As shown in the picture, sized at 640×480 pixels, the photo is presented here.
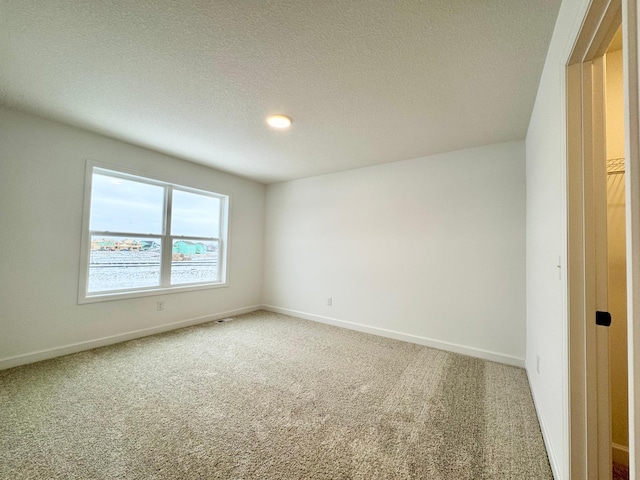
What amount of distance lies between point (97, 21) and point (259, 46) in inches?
35.2

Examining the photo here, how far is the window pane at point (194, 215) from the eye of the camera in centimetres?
378

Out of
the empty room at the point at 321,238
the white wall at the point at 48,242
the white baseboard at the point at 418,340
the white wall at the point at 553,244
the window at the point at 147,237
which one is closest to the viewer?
the white wall at the point at 553,244

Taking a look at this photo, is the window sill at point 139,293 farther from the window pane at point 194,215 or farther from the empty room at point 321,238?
the window pane at point 194,215

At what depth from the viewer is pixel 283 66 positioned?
178 centimetres

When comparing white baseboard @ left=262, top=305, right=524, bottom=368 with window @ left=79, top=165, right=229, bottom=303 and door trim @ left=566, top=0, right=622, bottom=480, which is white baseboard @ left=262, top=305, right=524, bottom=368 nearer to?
window @ left=79, top=165, right=229, bottom=303

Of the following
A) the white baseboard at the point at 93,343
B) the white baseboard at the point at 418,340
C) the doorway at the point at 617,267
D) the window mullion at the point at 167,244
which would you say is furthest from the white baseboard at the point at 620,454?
the window mullion at the point at 167,244

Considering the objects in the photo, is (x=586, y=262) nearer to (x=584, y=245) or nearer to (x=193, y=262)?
(x=584, y=245)

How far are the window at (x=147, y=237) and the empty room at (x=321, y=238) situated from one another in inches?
1.1

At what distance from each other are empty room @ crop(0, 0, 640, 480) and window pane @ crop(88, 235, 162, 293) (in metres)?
0.02

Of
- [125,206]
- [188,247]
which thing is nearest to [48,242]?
[125,206]

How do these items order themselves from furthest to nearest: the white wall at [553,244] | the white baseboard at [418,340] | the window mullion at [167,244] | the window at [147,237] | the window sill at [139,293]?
the window mullion at [167,244] < the window at [147,237] < the window sill at [139,293] < the white baseboard at [418,340] < the white wall at [553,244]

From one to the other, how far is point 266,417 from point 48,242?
2826 millimetres

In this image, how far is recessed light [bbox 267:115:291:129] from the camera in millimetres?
2455

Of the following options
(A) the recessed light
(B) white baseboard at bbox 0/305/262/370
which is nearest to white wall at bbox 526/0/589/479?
(A) the recessed light
